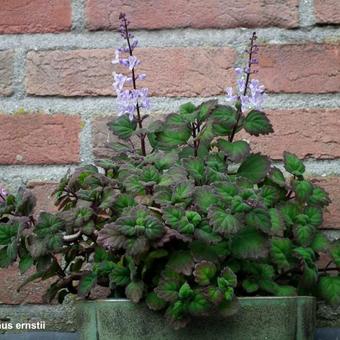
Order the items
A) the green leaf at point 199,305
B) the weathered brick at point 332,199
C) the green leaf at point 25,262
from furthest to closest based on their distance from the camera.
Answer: the weathered brick at point 332,199
the green leaf at point 25,262
the green leaf at point 199,305

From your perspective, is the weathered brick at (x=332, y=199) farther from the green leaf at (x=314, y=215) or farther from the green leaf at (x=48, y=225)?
the green leaf at (x=48, y=225)

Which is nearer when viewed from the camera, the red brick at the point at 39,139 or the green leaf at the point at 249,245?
the green leaf at the point at 249,245

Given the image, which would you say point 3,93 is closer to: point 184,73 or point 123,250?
point 184,73

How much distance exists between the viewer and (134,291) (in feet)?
2.90

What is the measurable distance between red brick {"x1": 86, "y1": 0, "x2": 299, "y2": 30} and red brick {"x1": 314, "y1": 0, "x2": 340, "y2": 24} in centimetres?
3

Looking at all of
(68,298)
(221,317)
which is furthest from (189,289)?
(68,298)

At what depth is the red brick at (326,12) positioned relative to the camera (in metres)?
1.21

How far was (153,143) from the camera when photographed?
104 centimetres

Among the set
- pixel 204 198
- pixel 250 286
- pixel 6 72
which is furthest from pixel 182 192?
pixel 6 72

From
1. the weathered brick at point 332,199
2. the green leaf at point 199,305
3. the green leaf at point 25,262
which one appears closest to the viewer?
the green leaf at point 199,305

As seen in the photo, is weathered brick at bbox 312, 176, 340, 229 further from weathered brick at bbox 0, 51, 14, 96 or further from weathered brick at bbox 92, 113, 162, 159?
weathered brick at bbox 0, 51, 14, 96

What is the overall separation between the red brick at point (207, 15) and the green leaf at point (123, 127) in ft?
0.76

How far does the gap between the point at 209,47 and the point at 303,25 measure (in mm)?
136

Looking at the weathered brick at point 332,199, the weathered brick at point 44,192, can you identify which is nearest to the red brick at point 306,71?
the weathered brick at point 332,199
